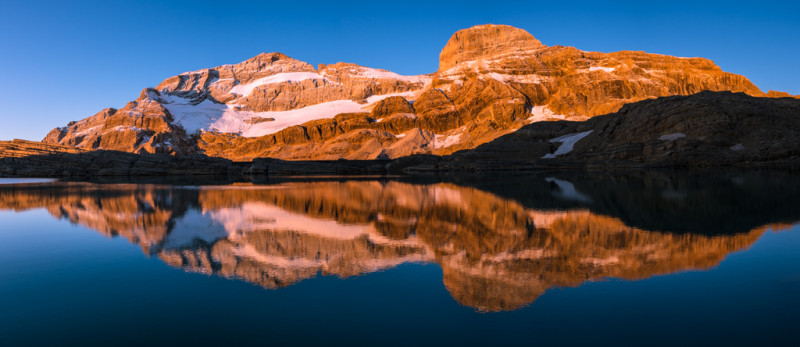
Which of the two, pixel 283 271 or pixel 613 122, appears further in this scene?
pixel 613 122

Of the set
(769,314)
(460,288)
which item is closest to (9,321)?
(460,288)

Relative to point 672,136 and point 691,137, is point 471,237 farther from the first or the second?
point 672,136

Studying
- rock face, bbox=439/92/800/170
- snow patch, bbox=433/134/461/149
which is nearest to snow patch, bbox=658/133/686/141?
rock face, bbox=439/92/800/170

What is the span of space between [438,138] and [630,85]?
72.6m

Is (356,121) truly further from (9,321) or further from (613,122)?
(9,321)

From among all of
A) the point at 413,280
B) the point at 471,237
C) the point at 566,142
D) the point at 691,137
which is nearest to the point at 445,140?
the point at 566,142

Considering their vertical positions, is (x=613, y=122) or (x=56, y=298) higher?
(x=613, y=122)

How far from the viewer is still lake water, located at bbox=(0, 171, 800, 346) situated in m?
5.14

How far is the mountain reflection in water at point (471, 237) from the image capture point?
300 inches

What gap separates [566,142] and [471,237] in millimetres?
81581

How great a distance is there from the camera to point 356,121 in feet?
628

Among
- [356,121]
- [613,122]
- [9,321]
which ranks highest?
[356,121]

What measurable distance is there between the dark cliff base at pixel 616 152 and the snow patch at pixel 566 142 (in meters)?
0.27

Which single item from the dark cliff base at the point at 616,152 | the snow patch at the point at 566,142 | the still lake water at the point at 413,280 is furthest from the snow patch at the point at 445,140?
the still lake water at the point at 413,280
